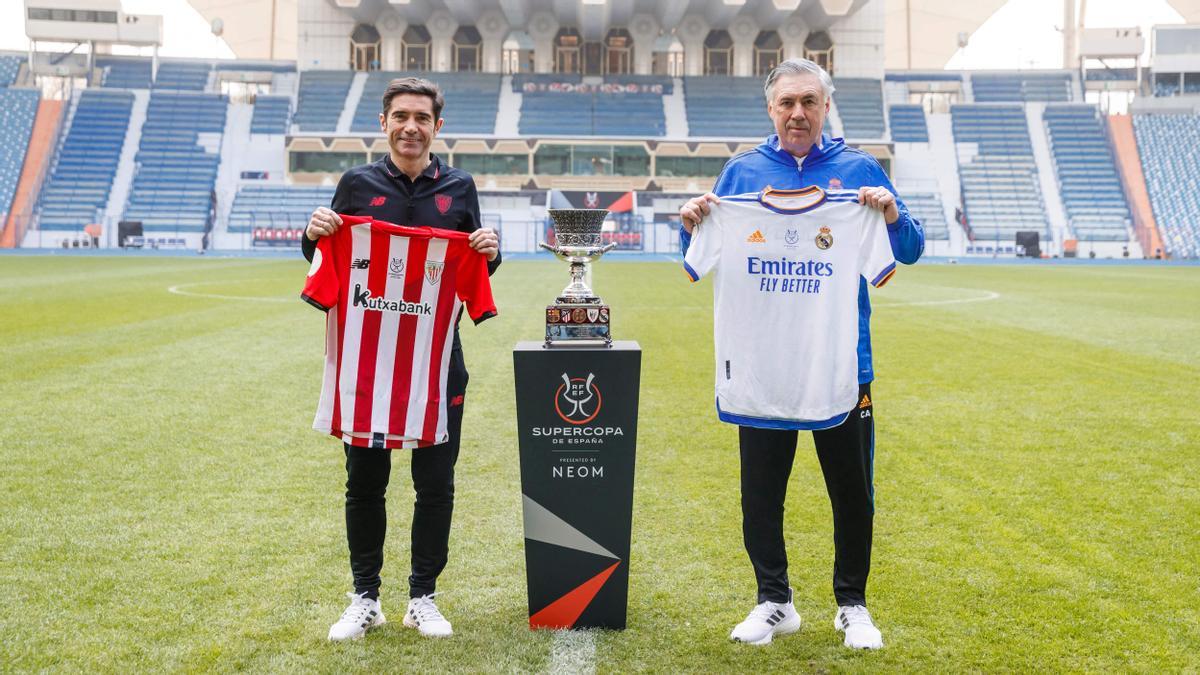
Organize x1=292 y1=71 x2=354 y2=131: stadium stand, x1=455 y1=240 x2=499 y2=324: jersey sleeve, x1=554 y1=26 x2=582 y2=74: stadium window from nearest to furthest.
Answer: x1=455 y1=240 x2=499 y2=324: jersey sleeve, x1=292 y1=71 x2=354 y2=131: stadium stand, x1=554 y1=26 x2=582 y2=74: stadium window

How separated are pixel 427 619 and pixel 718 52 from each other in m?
48.5

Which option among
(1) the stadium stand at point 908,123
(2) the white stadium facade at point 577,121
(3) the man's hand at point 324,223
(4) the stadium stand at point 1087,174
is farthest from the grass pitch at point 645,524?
(1) the stadium stand at point 908,123

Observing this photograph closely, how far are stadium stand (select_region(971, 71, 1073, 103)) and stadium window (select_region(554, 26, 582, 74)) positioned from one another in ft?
67.3

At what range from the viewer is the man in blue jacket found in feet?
10.0

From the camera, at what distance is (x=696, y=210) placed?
3102 mm

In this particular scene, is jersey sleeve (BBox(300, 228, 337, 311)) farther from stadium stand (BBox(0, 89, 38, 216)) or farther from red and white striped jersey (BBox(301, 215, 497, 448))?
stadium stand (BBox(0, 89, 38, 216))

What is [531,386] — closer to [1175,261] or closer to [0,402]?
[0,402]

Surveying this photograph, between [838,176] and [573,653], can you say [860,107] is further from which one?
[573,653]

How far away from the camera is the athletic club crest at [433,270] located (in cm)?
316

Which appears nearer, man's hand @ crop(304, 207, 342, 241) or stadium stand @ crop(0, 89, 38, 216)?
man's hand @ crop(304, 207, 342, 241)

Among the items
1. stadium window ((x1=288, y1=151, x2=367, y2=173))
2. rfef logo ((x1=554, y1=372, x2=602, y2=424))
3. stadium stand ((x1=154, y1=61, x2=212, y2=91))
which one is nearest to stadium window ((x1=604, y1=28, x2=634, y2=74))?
stadium window ((x1=288, y1=151, x2=367, y2=173))

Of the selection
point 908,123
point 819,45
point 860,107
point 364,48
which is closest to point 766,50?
point 819,45

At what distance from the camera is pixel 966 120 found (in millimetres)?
47125

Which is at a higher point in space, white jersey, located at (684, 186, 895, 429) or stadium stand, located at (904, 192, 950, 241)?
stadium stand, located at (904, 192, 950, 241)
